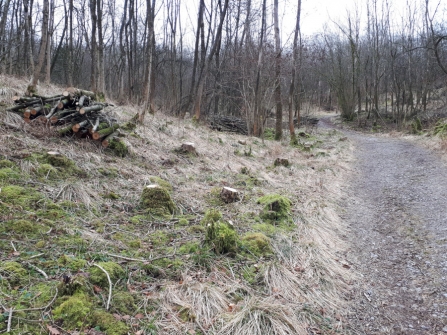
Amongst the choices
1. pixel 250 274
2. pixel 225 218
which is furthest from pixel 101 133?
pixel 250 274

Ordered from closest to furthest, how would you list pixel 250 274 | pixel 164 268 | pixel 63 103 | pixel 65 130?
pixel 164 268 → pixel 250 274 → pixel 65 130 → pixel 63 103

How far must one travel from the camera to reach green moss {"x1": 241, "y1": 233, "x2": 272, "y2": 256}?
4059mm

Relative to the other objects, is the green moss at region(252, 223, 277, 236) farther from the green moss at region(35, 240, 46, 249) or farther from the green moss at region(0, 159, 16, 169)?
the green moss at region(0, 159, 16, 169)

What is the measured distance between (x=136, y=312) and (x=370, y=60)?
28996 mm

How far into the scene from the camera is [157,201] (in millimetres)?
4875

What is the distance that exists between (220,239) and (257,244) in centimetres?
57

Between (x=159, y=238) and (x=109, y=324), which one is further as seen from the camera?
(x=159, y=238)

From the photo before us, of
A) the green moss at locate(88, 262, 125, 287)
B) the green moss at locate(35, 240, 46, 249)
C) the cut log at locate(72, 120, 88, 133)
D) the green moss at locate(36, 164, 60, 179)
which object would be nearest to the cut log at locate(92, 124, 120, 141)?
the cut log at locate(72, 120, 88, 133)

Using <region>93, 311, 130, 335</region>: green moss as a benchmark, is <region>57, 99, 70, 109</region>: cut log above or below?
above

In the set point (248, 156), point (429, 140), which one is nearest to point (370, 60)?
point (429, 140)

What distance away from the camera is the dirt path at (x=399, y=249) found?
127 inches

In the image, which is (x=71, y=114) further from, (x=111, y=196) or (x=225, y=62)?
(x=225, y=62)

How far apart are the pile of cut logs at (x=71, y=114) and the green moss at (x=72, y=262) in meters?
4.11

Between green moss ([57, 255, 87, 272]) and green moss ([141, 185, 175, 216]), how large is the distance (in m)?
1.66
